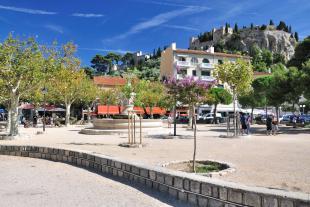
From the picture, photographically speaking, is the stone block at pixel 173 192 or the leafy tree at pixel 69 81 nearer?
the stone block at pixel 173 192

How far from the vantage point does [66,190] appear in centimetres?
809

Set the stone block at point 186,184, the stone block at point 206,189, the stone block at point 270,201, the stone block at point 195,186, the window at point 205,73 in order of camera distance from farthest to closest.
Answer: the window at point 205,73 < the stone block at point 186,184 < the stone block at point 195,186 < the stone block at point 206,189 < the stone block at point 270,201

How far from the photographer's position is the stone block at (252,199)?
18.2 feet

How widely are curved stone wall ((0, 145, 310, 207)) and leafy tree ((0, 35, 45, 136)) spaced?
1241cm

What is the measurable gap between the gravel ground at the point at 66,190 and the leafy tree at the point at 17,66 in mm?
12215

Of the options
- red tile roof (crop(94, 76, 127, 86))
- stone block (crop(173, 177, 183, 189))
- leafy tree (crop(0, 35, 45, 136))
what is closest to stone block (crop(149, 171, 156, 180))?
stone block (crop(173, 177, 183, 189))

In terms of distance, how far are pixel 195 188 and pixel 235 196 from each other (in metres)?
0.97

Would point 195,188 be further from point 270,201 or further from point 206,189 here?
point 270,201

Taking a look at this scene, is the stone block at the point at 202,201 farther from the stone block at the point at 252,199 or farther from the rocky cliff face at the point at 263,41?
the rocky cliff face at the point at 263,41

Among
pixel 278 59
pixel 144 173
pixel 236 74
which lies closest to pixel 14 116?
pixel 236 74

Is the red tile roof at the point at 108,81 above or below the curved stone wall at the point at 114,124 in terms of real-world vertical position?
above

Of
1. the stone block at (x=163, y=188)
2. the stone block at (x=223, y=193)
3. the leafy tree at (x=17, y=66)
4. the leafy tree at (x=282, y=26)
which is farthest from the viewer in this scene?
the leafy tree at (x=282, y=26)

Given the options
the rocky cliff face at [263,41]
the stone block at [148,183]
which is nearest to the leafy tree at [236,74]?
the stone block at [148,183]

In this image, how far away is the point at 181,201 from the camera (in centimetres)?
703
